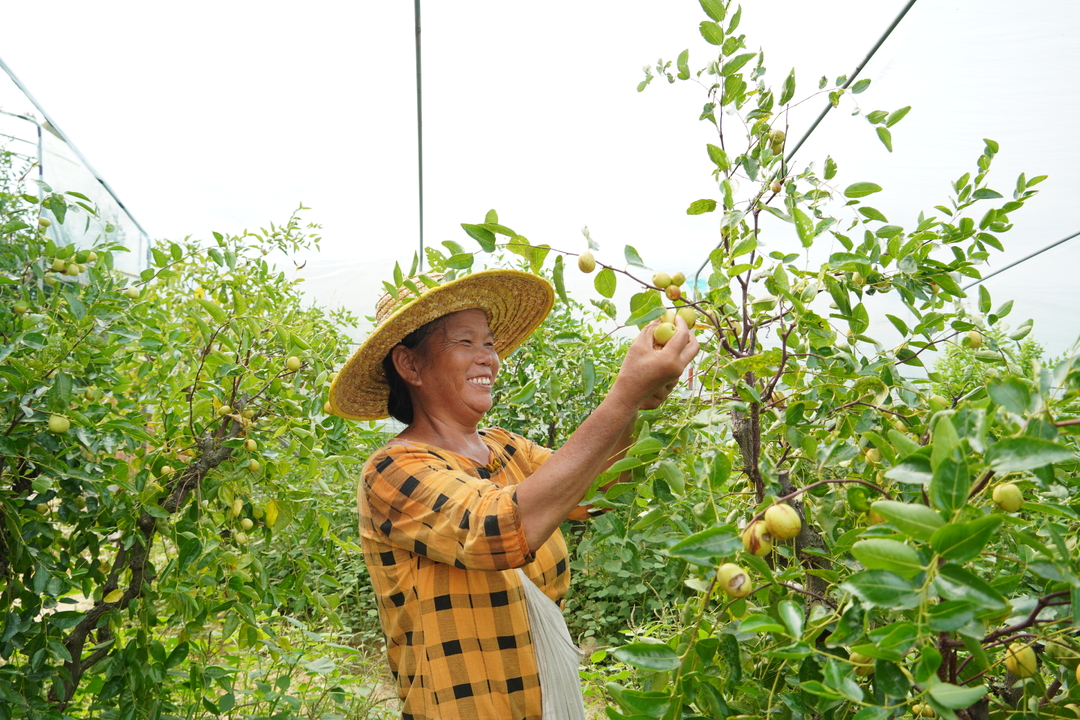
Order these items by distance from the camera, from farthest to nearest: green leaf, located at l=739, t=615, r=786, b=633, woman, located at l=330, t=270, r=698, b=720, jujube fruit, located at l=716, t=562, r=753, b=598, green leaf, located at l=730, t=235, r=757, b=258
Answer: woman, located at l=330, t=270, r=698, b=720 < green leaf, located at l=730, t=235, r=757, b=258 < jujube fruit, located at l=716, t=562, r=753, b=598 < green leaf, located at l=739, t=615, r=786, b=633

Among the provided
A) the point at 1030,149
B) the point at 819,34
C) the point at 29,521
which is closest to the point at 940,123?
the point at 1030,149

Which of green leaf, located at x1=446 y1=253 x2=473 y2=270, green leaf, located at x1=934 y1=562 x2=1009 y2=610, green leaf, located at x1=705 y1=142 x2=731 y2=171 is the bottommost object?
green leaf, located at x1=934 y1=562 x2=1009 y2=610

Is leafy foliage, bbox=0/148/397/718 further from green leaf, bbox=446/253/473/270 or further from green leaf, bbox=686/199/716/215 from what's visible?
green leaf, bbox=686/199/716/215

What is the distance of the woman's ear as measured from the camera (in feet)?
5.76

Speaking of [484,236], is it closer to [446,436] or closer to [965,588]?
[965,588]

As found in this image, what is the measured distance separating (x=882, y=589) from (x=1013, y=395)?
0.18 meters

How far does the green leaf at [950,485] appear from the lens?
0.48 meters

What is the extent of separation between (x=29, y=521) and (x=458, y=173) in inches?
153

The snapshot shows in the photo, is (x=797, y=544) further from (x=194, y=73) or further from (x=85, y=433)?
(x=194, y=73)

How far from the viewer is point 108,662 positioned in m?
1.62

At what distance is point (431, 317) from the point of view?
65.8 inches

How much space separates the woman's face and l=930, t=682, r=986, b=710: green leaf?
1.27 m

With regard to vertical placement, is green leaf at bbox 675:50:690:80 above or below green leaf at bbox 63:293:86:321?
above

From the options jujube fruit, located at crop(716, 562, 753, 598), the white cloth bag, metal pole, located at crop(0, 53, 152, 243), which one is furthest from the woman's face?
metal pole, located at crop(0, 53, 152, 243)
